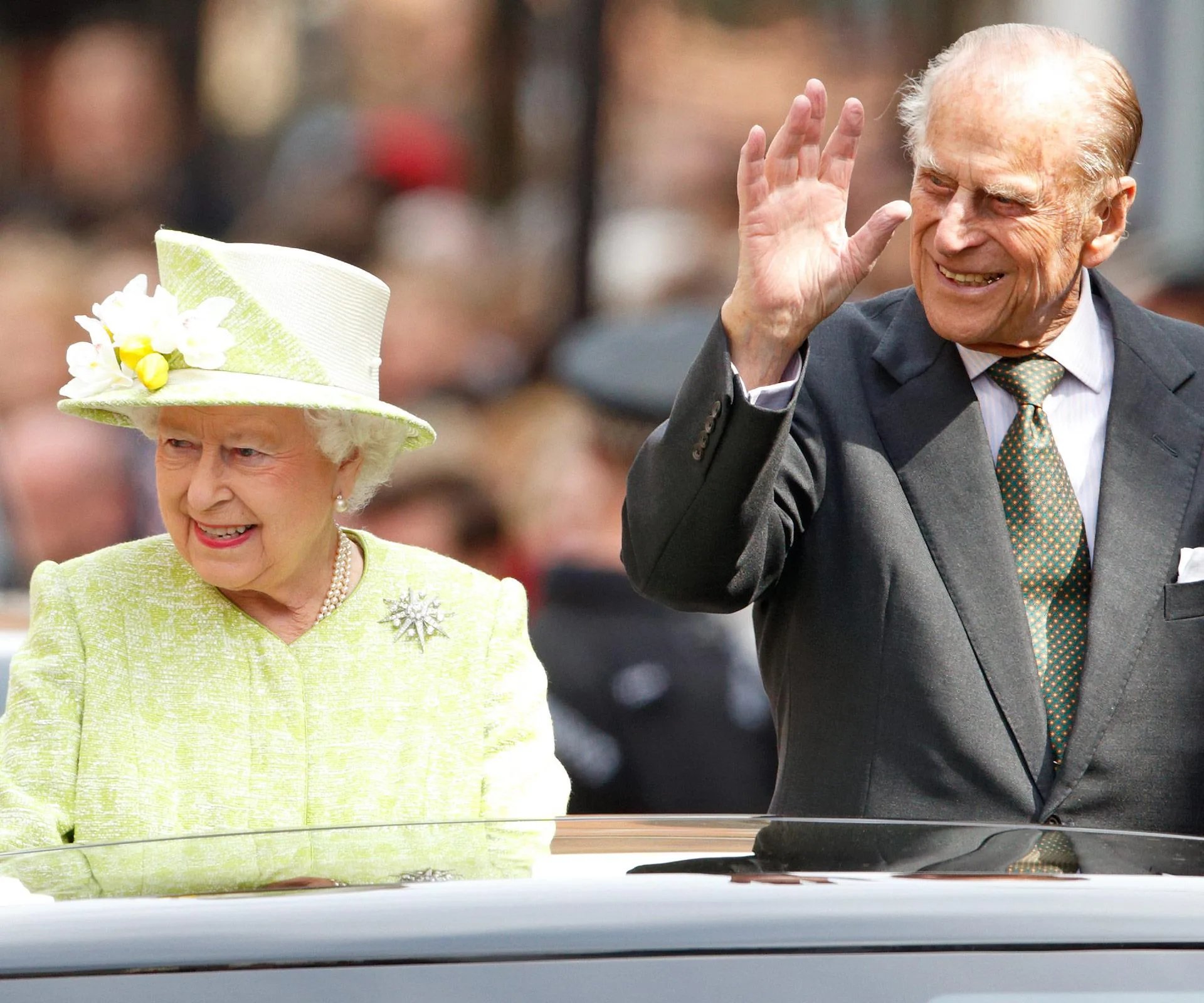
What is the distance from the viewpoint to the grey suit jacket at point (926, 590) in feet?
7.98

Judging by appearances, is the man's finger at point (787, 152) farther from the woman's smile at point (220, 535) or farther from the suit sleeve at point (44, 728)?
the suit sleeve at point (44, 728)

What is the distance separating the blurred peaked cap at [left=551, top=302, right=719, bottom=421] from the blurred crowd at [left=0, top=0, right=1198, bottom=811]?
0.04 meters

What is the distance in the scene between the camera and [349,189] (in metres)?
5.52

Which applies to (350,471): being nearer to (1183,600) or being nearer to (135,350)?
(135,350)

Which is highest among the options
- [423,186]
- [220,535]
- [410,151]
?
[410,151]

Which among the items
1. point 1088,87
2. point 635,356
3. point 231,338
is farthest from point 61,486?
point 1088,87

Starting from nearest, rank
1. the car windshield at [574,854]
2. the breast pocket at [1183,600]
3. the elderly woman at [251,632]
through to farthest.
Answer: the car windshield at [574,854]
the elderly woman at [251,632]
the breast pocket at [1183,600]

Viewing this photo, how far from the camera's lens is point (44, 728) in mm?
2396

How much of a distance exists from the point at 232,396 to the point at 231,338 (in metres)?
0.12

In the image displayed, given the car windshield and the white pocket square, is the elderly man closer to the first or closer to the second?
the white pocket square

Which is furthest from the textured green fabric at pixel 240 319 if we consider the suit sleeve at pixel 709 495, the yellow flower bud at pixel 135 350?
the suit sleeve at pixel 709 495

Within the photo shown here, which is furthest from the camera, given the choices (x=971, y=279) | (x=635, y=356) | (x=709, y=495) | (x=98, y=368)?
(x=635, y=356)

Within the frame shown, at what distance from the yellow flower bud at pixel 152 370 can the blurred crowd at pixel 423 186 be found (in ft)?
9.37

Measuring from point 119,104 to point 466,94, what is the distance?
105 centimetres
